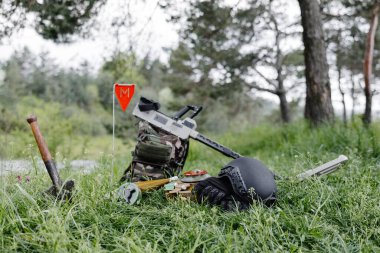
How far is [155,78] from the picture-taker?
2858 centimetres

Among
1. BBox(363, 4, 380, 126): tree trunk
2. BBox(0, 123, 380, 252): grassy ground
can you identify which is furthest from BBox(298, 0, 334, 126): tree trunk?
BBox(0, 123, 380, 252): grassy ground

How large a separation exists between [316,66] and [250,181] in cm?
473

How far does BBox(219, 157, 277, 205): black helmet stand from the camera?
2975 millimetres

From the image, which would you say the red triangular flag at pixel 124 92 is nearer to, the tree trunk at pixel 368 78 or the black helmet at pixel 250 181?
the black helmet at pixel 250 181

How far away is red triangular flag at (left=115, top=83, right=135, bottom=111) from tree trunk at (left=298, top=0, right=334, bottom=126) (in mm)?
4454

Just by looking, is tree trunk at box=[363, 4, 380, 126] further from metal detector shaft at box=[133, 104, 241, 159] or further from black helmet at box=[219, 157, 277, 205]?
black helmet at box=[219, 157, 277, 205]

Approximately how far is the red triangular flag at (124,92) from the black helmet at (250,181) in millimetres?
1128

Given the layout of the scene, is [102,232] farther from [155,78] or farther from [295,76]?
[155,78]

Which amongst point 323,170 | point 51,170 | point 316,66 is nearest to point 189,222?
point 51,170

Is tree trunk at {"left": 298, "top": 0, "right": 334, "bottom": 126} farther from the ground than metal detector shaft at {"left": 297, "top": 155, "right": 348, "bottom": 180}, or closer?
farther from the ground

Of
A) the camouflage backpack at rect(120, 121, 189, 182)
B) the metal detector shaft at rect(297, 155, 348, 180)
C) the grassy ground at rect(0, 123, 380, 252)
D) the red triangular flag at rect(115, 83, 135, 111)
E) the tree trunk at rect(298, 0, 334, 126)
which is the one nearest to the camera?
the grassy ground at rect(0, 123, 380, 252)

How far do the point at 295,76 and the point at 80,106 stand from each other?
21.3 meters

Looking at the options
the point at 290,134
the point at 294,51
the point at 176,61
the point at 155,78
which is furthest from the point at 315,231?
the point at 155,78

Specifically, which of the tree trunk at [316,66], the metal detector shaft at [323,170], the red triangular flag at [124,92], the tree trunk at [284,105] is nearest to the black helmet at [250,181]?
the metal detector shaft at [323,170]
